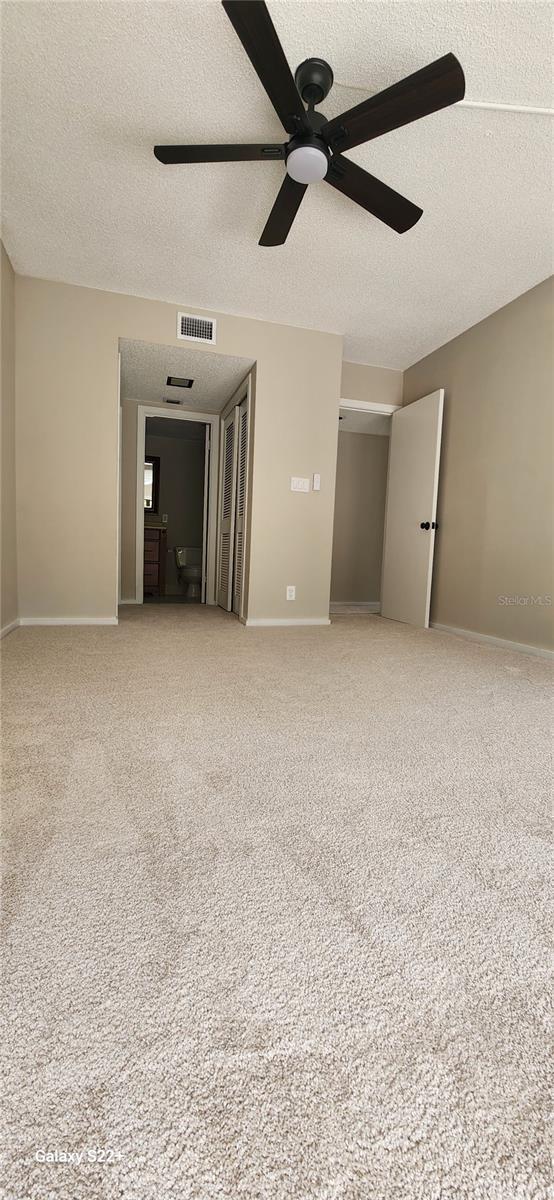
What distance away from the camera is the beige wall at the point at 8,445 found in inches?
124

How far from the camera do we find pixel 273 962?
71 centimetres

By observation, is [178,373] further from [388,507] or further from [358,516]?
[358,516]

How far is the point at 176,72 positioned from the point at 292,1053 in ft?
9.62

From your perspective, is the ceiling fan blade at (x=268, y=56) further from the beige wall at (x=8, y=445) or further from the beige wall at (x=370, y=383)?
the beige wall at (x=370, y=383)

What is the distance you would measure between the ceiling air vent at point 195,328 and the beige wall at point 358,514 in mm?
2715

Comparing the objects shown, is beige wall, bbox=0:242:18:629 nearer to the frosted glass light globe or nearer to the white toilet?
the frosted glass light globe

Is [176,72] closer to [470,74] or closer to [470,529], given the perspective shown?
[470,74]

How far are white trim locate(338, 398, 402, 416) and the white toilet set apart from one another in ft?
9.54

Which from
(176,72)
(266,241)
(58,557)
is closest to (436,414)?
(266,241)

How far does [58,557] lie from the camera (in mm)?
3674

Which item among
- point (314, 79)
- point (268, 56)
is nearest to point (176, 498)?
point (314, 79)

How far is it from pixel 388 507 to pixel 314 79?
3.41m

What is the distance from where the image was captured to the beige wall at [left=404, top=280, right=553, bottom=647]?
128 inches

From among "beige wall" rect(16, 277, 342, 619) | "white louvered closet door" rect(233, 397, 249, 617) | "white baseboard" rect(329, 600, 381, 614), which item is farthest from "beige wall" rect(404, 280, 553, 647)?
"white louvered closet door" rect(233, 397, 249, 617)
